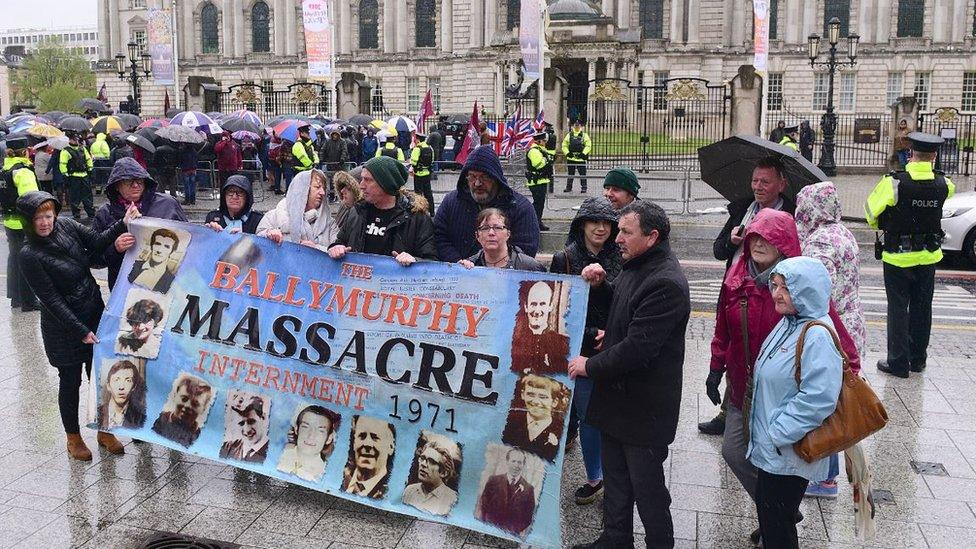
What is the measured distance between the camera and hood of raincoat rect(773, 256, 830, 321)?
14.4 feet

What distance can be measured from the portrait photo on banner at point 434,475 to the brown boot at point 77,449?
2.55m

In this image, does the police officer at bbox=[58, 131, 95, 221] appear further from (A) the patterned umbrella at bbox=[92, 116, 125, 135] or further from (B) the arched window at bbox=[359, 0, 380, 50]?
(B) the arched window at bbox=[359, 0, 380, 50]

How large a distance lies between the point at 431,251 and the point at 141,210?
234cm

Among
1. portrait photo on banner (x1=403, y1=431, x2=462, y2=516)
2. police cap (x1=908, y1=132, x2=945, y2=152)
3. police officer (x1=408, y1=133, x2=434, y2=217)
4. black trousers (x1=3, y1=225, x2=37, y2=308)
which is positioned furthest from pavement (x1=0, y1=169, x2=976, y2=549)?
police officer (x1=408, y1=133, x2=434, y2=217)

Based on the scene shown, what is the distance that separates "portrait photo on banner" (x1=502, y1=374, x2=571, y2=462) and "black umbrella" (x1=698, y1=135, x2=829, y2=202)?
2413mm

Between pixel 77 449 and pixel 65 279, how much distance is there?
1.20 m

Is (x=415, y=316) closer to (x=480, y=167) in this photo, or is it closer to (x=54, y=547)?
(x=480, y=167)

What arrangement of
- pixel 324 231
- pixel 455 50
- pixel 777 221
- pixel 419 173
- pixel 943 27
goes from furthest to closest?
pixel 455 50 < pixel 943 27 < pixel 419 173 < pixel 324 231 < pixel 777 221

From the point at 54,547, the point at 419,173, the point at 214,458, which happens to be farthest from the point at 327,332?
the point at 419,173

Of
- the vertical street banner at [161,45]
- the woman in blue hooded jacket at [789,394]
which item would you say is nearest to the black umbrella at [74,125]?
the vertical street banner at [161,45]

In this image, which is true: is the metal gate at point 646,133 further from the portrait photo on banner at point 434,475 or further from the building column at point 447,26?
the building column at point 447,26

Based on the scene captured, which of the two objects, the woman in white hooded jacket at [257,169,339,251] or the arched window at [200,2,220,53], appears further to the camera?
the arched window at [200,2,220,53]

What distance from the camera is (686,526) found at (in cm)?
563

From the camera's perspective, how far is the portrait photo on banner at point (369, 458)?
224 inches
